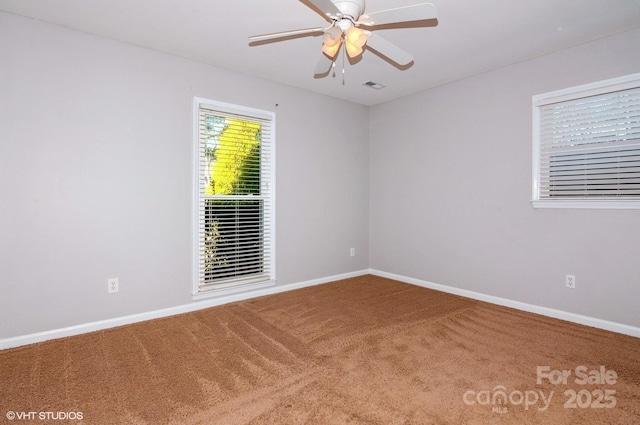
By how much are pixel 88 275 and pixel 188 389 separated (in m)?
1.56

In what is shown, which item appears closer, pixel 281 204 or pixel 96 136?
pixel 96 136

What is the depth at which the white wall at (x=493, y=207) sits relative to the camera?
2.87 metres

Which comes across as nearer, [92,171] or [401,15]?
[401,15]

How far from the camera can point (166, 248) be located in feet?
10.6

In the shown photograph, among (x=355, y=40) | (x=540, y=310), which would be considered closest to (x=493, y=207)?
(x=540, y=310)

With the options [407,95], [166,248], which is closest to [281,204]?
[166,248]

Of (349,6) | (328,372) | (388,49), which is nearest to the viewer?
(349,6)

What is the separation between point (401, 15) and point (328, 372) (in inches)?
87.8

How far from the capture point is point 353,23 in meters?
2.00

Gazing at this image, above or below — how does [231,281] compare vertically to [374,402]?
above

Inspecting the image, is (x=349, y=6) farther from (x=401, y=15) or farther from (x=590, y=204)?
(x=590, y=204)

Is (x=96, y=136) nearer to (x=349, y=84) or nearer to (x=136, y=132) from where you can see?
(x=136, y=132)

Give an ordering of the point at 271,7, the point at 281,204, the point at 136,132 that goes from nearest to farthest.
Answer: the point at 271,7 → the point at 136,132 → the point at 281,204

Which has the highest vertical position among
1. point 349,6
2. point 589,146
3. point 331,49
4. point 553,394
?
point 349,6
